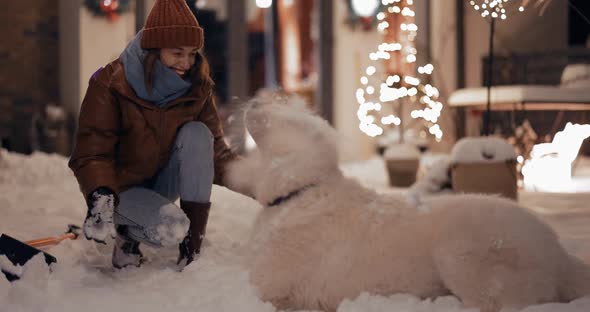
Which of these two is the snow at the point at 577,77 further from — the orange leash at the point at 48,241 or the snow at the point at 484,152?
the orange leash at the point at 48,241

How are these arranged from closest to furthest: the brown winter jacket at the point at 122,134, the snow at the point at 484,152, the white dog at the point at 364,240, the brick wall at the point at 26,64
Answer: the white dog at the point at 364,240, the brown winter jacket at the point at 122,134, the snow at the point at 484,152, the brick wall at the point at 26,64

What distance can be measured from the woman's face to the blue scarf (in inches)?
1.5

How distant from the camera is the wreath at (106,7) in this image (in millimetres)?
7625

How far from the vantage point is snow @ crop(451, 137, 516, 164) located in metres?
4.20

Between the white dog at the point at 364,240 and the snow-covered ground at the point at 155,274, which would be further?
the snow-covered ground at the point at 155,274

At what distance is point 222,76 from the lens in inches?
341

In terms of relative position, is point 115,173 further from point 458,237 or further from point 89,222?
point 458,237

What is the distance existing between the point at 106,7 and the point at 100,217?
5930 millimetres

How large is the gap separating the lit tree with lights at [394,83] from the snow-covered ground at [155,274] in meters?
2.83

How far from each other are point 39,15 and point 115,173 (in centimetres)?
634

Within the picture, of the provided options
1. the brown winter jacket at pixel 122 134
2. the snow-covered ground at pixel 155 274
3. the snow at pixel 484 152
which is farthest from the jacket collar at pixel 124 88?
the snow at pixel 484 152

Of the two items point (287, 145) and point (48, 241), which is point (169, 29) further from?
point (48, 241)

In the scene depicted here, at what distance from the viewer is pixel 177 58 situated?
2.56m

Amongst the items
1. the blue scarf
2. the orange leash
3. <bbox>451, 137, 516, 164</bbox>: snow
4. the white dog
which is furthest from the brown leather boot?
<bbox>451, 137, 516, 164</bbox>: snow
